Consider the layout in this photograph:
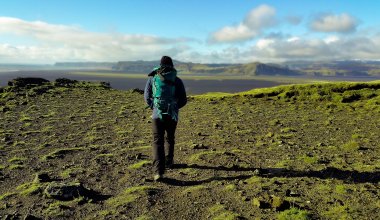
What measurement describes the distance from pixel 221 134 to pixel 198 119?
548 centimetres

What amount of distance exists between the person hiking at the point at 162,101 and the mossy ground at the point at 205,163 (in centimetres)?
76

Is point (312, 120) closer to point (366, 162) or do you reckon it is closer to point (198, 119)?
point (198, 119)

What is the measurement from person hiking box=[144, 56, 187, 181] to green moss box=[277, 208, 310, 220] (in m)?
4.14

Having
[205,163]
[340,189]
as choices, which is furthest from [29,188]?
[340,189]

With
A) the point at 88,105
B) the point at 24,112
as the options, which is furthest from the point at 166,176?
the point at 88,105

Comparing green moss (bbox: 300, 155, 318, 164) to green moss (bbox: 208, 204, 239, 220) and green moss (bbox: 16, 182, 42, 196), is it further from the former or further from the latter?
green moss (bbox: 16, 182, 42, 196)

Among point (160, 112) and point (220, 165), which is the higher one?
point (160, 112)

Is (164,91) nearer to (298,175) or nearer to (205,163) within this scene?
(205,163)

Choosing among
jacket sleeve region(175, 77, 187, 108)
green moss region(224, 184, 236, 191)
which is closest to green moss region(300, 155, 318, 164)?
green moss region(224, 184, 236, 191)

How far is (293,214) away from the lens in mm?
8219

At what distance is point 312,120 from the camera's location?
2325 cm

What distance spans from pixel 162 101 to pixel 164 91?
318 mm

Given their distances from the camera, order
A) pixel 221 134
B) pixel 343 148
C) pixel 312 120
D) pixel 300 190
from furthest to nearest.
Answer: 1. pixel 312 120
2. pixel 221 134
3. pixel 343 148
4. pixel 300 190

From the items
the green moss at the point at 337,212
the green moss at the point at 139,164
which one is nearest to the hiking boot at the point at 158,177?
the green moss at the point at 139,164
